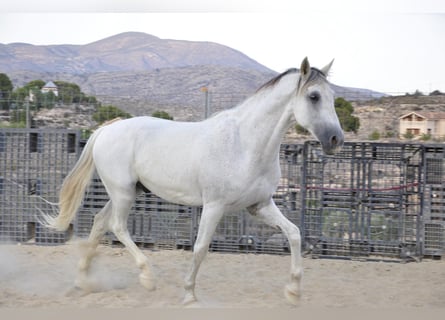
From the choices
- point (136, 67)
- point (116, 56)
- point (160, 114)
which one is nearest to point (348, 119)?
point (160, 114)

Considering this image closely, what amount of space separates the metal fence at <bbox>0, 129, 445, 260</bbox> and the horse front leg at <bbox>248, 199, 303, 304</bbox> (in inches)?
98.5

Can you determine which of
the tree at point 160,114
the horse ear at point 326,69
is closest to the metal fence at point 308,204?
the horse ear at point 326,69

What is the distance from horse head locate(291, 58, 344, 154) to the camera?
146 inches

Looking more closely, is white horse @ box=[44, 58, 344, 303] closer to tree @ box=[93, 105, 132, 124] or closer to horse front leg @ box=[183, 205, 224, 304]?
horse front leg @ box=[183, 205, 224, 304]

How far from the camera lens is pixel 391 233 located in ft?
21.1

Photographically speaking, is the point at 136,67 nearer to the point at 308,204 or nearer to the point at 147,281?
the point at 308,204

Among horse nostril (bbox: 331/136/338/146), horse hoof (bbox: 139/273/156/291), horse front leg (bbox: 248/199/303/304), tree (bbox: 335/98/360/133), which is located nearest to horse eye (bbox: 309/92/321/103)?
horse nostril (bbox: 331/136/338/146)

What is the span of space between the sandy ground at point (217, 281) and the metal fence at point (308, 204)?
0.25 meters

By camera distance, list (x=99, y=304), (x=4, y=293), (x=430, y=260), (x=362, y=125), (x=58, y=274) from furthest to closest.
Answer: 1. (x=362, y=125)
2. (x=430, y=260)
3. (x=58, y=274)
4. (x=4, y=293)
5. (x=99, y=304)

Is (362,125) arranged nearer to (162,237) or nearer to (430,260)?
(430,260)

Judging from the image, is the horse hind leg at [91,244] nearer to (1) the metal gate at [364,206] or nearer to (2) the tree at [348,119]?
(1) the metal gate at [364,206]

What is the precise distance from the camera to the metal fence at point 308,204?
20.9 ft

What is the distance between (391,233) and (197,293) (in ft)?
9.29

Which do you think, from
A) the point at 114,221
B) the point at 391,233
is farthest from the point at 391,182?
the point at 114,221
